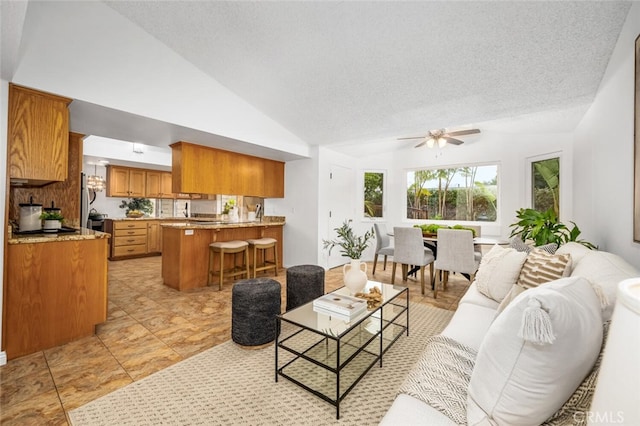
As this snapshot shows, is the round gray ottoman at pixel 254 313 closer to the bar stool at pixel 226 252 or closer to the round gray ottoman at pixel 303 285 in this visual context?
the round gray ottoman at pixel 303 285

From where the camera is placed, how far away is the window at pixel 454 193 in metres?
4.88

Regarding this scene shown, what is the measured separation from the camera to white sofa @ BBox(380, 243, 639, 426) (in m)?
0.92

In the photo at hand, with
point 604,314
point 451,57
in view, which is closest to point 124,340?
point 604,314

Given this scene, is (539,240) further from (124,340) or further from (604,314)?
(124,340)

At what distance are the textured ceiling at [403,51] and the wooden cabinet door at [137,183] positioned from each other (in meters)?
4.16

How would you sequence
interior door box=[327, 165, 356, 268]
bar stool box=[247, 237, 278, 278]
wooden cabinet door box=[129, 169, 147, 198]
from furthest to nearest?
wooden cabinet door box=[129, 169, 147, 198]
interior door box=[327, 165, 356, 268]
bar stool box=[247, 237, 278, 278]

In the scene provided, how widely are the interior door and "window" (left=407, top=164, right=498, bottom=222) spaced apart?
4.20 ft

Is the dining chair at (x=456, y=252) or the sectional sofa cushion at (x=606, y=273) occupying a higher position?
the sectional sofa cushion at (x=606, y=273)

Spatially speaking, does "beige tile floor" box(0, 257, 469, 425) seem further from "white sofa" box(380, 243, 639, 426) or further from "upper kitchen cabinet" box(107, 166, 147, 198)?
"upper kitchen cabinet" box(107, 166, 147, 198)

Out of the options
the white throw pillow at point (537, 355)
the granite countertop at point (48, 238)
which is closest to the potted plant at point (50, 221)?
the granite countertop at point (48, 238)

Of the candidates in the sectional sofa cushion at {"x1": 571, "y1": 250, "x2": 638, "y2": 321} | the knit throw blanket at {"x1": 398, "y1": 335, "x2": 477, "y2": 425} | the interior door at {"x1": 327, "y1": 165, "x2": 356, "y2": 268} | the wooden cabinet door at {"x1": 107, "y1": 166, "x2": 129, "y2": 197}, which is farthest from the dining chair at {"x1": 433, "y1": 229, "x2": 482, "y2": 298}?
the wooden cabinet door at {"x1": 107, "y1": 166, "x2": 129, "y2": 197}

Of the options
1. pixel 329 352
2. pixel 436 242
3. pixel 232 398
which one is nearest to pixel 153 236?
pixel 232 398

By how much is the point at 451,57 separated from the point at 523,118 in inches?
64.0

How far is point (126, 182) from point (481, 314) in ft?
23.4
